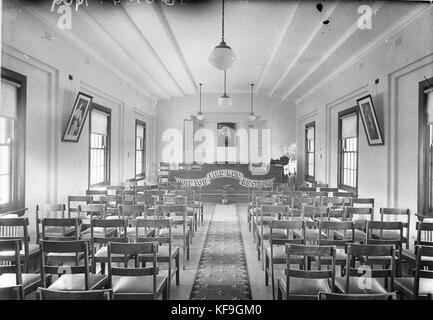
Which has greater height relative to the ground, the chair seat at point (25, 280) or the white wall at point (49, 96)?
the white wall at point (49, 96)

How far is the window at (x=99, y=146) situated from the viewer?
7914 mm

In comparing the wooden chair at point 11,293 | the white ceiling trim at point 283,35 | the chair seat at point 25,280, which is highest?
the white ceiling trim at point 283,35

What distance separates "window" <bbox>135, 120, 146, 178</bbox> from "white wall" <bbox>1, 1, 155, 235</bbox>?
11.7 ft

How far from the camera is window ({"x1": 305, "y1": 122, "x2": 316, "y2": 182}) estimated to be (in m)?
11.7

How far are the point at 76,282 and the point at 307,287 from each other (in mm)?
1995

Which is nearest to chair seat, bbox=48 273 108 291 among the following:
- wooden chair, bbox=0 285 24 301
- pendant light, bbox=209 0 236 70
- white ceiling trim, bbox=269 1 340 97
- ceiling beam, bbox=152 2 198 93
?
wooden chair, bbox=0 285 24 301

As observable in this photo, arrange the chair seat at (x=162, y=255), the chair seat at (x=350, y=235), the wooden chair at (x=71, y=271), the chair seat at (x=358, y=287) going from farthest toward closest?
the chair seat at (x=350, y=235) → the chair seat at (x=162, y=255) → the chair seat at (x=358, y=287) → the wooden chair at (x=71, y=271)

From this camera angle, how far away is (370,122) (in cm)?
654

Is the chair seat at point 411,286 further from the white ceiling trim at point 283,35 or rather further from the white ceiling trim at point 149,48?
the white ceiling trim at point 149,48

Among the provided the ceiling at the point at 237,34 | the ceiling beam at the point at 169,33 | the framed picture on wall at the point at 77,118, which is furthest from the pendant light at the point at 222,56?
the framed picture on wall at the point at 77,118

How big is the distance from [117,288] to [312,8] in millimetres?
4675

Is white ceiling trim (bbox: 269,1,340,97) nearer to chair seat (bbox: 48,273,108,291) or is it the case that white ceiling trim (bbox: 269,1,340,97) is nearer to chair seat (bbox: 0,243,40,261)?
chair seat (bbox: 48,273,108,291)

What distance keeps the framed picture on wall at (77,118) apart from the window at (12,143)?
117 cm
